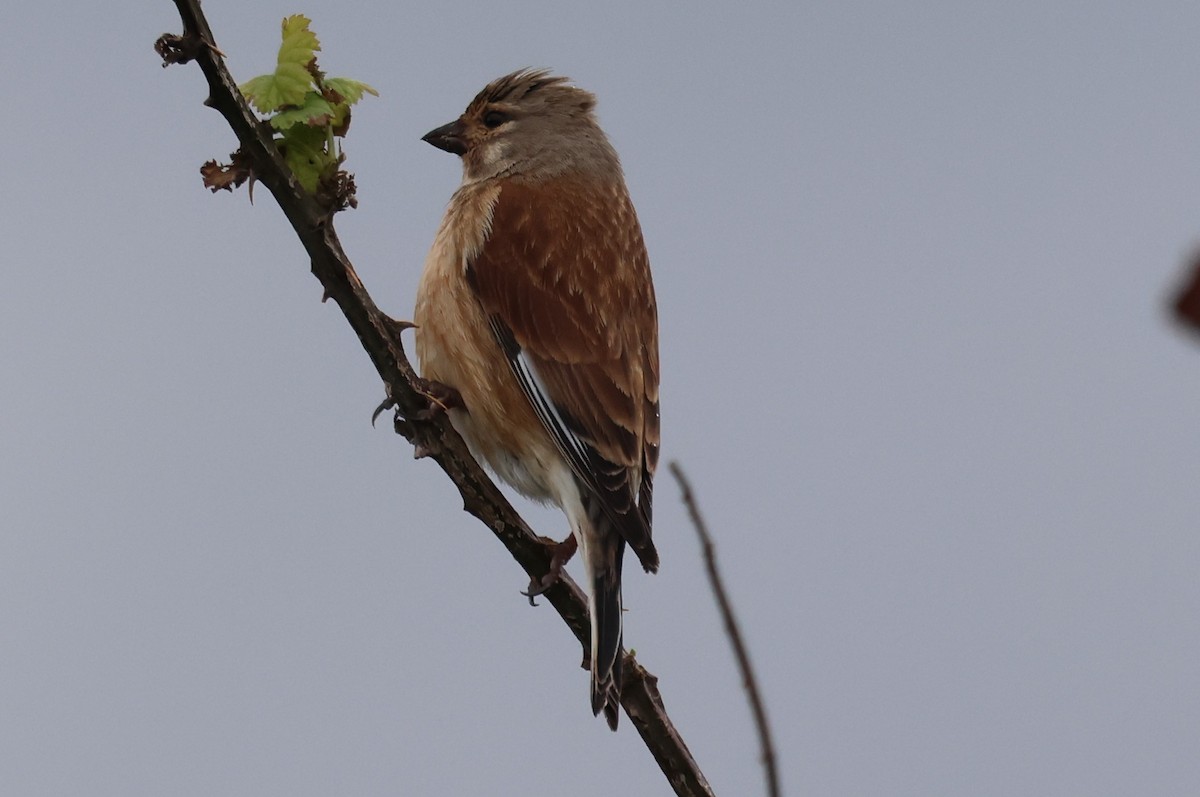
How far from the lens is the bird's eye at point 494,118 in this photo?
5211mm

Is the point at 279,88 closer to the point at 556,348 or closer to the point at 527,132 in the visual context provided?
the point at 556,348

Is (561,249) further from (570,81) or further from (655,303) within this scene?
(570,81)

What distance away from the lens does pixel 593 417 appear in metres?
4.02

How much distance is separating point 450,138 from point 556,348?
1.45 metres

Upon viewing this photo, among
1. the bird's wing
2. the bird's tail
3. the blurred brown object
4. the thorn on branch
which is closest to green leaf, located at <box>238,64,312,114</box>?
the thorn on branch

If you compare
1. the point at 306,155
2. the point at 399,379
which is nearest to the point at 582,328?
the point at 399,379

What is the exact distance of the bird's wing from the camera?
3938 mm

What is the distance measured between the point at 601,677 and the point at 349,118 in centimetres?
129

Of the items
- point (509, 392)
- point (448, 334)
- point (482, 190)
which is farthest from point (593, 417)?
point (482, 190)

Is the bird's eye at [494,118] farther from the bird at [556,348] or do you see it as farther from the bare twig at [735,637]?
the bare twig at [735,637]

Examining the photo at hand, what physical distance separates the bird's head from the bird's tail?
1.75m

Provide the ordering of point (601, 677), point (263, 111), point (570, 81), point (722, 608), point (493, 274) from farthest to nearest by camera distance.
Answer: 1. point (570, 81)
2. point (493, 274)
3. point (601, 677)
4. point (263, 111)
5. point (722, 608)

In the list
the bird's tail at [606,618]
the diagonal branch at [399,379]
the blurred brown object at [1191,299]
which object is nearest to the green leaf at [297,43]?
the diagonal branch at [399,379]

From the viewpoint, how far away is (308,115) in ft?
8.45
